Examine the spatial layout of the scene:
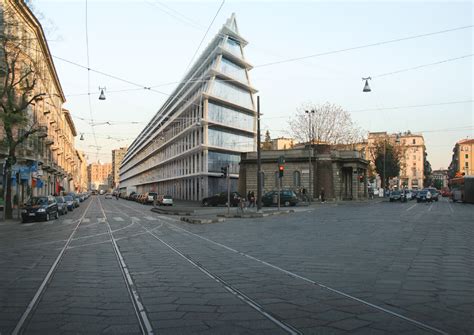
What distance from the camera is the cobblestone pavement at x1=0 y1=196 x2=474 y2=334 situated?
Answer: 5.76 metres

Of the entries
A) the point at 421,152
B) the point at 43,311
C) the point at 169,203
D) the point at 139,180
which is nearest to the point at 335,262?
the point at 43,311

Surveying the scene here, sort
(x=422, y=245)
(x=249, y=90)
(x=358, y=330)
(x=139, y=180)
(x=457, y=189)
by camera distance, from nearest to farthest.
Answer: (x=358, y=330)
(x=422, y=245)
(x=457, y=189)
(x=249, y=90)
(x=139, y=180)

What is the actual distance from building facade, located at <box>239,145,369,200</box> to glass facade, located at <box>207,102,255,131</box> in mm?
10095

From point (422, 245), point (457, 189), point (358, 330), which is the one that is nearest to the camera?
point (358, 330)

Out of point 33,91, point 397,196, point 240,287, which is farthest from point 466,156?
point 240,287

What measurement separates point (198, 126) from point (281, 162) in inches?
1328

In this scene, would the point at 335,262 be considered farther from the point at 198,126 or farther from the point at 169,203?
the point at 198,126

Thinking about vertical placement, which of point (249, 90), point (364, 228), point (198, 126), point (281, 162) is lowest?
point (364, 228)

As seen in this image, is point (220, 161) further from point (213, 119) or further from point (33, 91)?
A: point (33, 91)

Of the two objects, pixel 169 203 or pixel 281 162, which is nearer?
pixel 281 162

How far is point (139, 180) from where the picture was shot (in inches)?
5276

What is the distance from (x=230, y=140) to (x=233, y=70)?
10717 millimetres

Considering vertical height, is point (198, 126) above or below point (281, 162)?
above

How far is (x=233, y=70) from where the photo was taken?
232 feet
